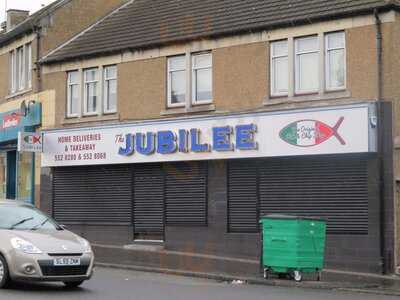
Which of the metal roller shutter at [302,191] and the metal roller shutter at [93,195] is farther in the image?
the metal roller shutter at [93,195]

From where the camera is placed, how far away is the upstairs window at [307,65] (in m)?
19.8

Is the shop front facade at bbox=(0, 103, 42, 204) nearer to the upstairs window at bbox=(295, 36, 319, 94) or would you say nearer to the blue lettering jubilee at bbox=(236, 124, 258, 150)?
the blue lettering jubilee at bbox=(236, 124, 258, 150)

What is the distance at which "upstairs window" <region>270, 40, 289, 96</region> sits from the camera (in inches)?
803

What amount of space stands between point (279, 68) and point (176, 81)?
3755 mm

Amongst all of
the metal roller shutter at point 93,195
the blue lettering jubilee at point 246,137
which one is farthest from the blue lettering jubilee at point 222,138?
the metal roller shutter at point 93,195

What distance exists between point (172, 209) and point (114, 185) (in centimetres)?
250

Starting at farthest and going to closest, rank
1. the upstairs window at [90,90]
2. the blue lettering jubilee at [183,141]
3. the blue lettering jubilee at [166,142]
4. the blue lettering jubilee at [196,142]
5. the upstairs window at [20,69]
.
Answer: the upstairs window at [20,69], the upstairs window at [90,90], the blue lettering jubilee at [166,142], the blue lettering jubilee at [183,141], the blue lettering jubilee at [196,142]

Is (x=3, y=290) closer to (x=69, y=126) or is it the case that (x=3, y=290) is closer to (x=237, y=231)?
(x=237, y=231)

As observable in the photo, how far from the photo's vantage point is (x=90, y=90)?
998 inches

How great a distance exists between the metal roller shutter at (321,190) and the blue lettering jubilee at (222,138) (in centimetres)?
115

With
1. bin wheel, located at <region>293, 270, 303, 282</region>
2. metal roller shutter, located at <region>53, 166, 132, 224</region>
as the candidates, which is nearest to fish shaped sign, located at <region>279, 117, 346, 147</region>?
bin wheel, located at <region>293, 270, 303, 282</region>

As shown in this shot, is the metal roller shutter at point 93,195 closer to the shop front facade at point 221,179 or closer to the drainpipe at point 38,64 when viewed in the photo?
the shop front facade at point 221,179

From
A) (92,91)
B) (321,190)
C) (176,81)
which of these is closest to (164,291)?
(321,190)

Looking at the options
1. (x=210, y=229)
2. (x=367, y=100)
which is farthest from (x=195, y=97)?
(x=367, y=100)
